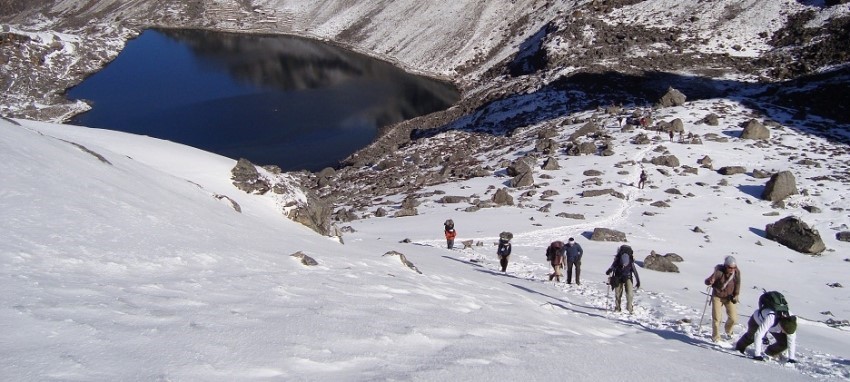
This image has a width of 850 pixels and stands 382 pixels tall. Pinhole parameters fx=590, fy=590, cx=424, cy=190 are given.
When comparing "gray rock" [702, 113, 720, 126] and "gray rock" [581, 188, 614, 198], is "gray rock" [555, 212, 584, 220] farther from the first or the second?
→ "gray rock" [702, 113, 720, 126]

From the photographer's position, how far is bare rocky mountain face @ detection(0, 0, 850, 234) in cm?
3897

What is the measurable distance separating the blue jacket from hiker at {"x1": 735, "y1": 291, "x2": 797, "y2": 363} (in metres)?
6.23

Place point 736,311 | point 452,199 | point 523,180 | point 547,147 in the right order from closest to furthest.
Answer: point 736,311, point 452,199, point 523,180, point 547,147

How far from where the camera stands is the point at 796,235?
828 inches

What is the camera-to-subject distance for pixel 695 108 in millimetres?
38281

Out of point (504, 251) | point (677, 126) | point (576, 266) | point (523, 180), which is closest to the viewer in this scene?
point (576, 266)

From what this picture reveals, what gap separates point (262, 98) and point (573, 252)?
51968 mm

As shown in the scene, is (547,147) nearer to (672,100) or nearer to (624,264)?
(672,100)

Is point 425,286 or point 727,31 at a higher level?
point 727,31

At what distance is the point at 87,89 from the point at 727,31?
6720cm

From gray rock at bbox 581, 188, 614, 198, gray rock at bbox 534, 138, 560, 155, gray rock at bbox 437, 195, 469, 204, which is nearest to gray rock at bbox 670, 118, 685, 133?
gray rock at bbox 534, 138, 560, 155

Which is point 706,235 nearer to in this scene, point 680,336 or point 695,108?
point 680,336

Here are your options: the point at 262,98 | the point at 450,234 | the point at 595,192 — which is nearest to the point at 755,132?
the point at 595,192

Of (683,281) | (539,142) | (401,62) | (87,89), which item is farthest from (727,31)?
(87,89)
